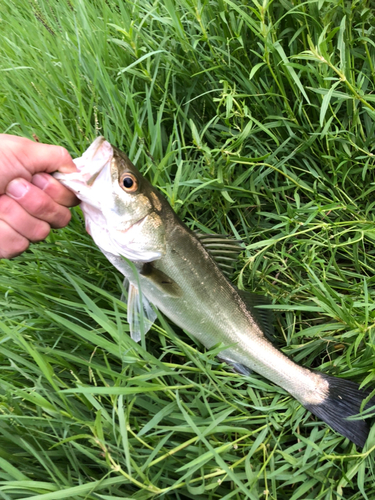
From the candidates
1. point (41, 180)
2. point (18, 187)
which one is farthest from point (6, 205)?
point (41, 180)

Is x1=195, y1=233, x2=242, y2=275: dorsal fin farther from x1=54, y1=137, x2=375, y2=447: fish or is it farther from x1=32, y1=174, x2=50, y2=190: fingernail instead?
x1=32, y1=174, x2=50, y2=190: fingernail

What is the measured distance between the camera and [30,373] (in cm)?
197

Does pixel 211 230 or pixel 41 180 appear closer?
pixel 41 180

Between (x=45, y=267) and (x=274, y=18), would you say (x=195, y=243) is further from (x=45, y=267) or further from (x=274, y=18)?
(x=274, y=18)

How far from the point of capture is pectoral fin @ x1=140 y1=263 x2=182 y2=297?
192 centimetres

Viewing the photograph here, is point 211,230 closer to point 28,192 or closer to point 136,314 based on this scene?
point 136,314

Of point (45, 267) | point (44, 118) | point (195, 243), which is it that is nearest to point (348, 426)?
point (195, 243)

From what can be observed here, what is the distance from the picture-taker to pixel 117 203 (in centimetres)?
176

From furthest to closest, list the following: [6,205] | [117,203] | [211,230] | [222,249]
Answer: [211,230]
[222,249]
[6,205]
[117,203]

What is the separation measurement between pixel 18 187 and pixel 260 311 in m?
1.52

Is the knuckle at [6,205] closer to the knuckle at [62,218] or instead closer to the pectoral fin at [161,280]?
the knuckle at [62,218]

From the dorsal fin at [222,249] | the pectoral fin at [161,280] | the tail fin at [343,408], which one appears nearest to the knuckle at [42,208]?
the pectoral fin at [161,280]

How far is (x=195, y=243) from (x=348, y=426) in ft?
4.18

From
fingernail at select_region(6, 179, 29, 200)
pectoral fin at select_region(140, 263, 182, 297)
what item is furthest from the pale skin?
pectoral fin at select_region(140, 263, 182, 297)
